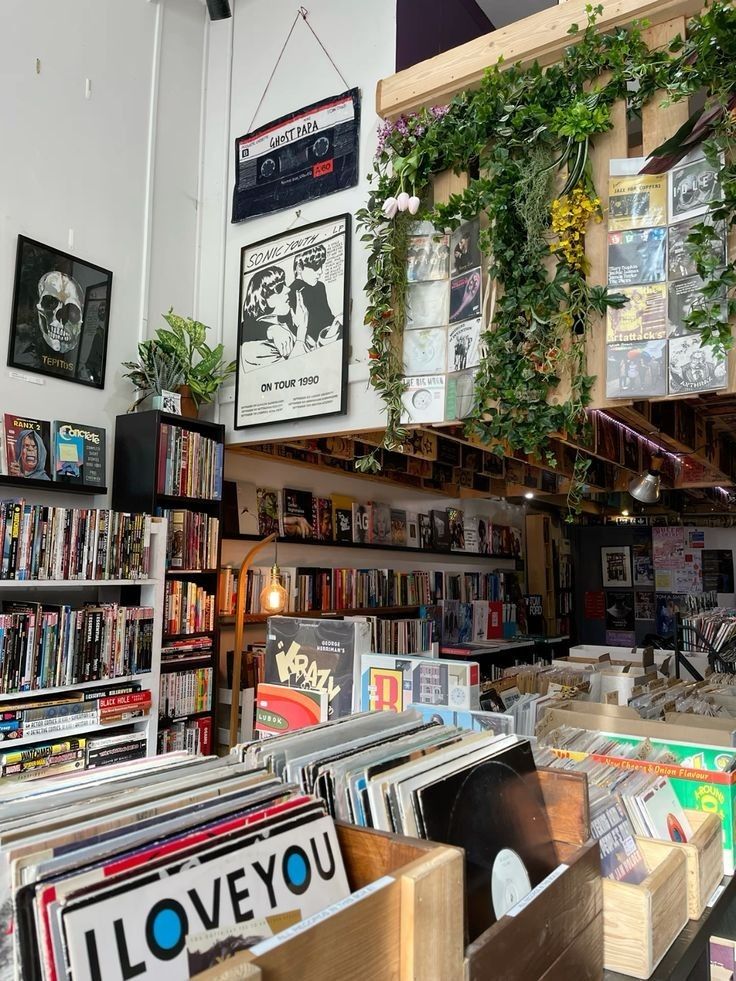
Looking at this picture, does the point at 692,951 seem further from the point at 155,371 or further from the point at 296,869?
the point at 155,371

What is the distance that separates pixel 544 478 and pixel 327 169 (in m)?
3.22

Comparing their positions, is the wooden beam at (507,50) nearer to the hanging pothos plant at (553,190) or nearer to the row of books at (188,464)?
the hanging pothos plant at (553,190)

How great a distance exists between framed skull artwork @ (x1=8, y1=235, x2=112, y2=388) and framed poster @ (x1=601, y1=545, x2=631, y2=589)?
24.5 ft

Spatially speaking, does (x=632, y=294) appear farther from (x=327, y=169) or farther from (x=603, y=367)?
(x=327, y=169)

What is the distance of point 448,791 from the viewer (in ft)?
3.46

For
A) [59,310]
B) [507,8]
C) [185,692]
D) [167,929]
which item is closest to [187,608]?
[185,692]

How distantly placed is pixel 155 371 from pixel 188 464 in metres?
0.55

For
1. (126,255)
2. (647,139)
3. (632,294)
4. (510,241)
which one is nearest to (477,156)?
(510,241)

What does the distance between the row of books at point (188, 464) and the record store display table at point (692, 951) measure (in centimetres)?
296

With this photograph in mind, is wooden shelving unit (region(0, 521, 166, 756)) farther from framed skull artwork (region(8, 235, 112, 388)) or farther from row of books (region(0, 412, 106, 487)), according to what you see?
framed skull artwork (region(8, 235, 112, 388))

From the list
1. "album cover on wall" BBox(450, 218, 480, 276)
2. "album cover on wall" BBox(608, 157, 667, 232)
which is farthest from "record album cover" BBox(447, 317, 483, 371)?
"album cover on wall" BBox(608, 157, 667, 232)

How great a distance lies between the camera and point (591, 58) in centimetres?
285

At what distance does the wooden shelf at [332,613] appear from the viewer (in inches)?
178

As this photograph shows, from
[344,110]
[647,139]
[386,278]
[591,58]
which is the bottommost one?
[386,278]
